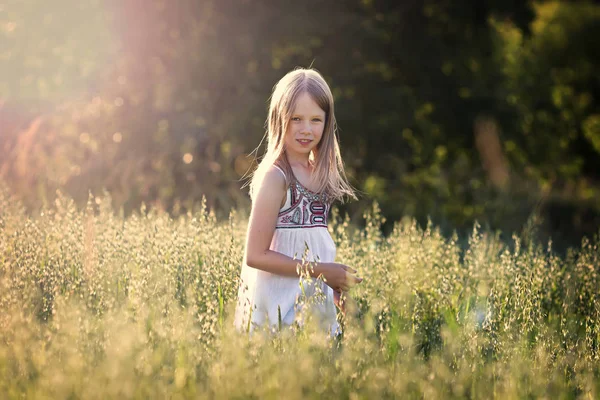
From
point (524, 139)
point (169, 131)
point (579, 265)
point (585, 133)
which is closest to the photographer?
point (579, 265)

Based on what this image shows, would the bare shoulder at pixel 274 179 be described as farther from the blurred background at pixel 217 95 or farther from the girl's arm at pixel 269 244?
the blurred background at pixel 217 95

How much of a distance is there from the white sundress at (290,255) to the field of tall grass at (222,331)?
13 centimetres

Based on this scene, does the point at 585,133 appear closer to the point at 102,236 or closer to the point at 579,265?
the point at 579,265

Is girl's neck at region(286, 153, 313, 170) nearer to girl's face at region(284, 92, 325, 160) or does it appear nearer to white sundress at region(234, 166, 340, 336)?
girl's face at region(284, 92, 325, 160)

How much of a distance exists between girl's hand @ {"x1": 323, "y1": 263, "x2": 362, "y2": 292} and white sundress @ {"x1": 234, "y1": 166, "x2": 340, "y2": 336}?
4.9 inches

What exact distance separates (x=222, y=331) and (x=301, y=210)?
2.61 ft

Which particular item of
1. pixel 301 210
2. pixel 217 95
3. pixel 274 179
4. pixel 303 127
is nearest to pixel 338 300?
pixel 301 210

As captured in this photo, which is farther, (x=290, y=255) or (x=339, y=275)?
(x=290, y=255)

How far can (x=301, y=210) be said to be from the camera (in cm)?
338

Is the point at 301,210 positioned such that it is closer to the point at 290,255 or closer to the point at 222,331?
the point at 290,255

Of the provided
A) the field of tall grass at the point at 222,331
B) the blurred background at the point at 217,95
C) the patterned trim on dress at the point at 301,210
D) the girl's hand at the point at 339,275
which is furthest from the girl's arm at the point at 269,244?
the blurred background at the point at 217,95

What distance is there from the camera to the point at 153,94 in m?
10.2

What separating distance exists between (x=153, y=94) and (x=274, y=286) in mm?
7413

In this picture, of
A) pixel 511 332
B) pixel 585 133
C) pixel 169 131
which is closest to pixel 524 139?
pixel 585 133
